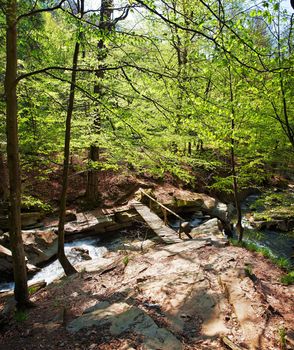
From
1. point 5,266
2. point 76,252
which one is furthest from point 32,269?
point 76,252

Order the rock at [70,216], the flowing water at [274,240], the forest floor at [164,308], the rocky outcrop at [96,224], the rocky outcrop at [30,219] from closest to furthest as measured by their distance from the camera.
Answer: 1. the forest floor at [164,308]
2. the flowing water at [274,240]
3. the rocky outcrop at [30,219]
4. the rocky outcrop at [96,224]
5. the rock at [70,216]

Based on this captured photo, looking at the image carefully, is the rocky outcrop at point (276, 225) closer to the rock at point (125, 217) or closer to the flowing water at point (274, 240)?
the flowing water at point (274, 240)

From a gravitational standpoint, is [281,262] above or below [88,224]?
above

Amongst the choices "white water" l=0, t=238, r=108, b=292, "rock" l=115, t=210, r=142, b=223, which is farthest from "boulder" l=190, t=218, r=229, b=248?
"white water" l=0, t=238, r=108, b=292

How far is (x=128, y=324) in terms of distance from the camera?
155 inches

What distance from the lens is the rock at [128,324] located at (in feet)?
11.7

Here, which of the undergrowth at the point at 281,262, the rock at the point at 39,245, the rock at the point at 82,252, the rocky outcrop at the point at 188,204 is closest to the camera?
the undergrowth at the point at 281,262

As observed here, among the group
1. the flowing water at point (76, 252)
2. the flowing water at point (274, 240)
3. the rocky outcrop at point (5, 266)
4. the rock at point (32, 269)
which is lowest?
the flowing water at point (274, 240)

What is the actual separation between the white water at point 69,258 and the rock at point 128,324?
4298 mm

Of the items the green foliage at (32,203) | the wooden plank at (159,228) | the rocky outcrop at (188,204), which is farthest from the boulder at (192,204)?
the green foliage at (32,203)

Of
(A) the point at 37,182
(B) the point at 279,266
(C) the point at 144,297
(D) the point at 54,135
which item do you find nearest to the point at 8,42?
(C) the point at 144,297

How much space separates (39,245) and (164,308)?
21.1ft

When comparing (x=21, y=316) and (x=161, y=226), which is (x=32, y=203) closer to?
(x=161, y=226)

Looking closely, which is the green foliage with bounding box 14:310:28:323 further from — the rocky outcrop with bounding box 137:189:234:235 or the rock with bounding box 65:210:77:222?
the rocky outcrop with bounding box 137:189:234:235
